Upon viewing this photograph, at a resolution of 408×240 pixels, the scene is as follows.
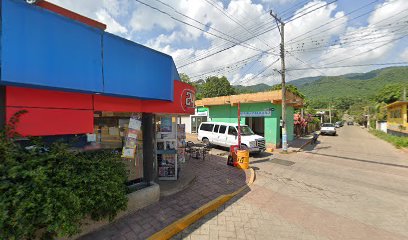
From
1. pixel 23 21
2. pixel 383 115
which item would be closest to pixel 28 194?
pixel 23 21

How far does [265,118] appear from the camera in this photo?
1780cm

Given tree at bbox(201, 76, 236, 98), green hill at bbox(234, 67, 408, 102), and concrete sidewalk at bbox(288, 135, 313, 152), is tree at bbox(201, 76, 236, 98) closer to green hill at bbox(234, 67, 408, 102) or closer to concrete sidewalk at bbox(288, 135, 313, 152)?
concrete sidewalk at bbox(288, 135, 313, 152)

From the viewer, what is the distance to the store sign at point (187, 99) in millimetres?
7028

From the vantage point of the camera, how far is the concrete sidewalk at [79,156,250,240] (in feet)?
14.7

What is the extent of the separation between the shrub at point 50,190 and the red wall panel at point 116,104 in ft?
4.20

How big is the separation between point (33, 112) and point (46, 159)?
962mm

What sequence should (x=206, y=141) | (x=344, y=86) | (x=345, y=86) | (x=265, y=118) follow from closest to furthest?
(x=206, y=141), (x=265, y=118), (x=345, y=86), (x=344, y=86)

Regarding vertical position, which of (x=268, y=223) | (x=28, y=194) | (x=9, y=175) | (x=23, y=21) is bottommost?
(x=268, y=223)

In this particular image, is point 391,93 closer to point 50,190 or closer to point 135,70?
point 135,70

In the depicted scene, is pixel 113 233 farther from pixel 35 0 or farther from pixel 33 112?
pixel 35 0

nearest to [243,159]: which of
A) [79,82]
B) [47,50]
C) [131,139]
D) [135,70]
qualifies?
[131,139]

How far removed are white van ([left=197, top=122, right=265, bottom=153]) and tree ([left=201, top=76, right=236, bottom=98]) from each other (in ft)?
124

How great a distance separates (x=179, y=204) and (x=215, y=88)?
49596 millimetres

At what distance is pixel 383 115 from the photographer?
131ft
